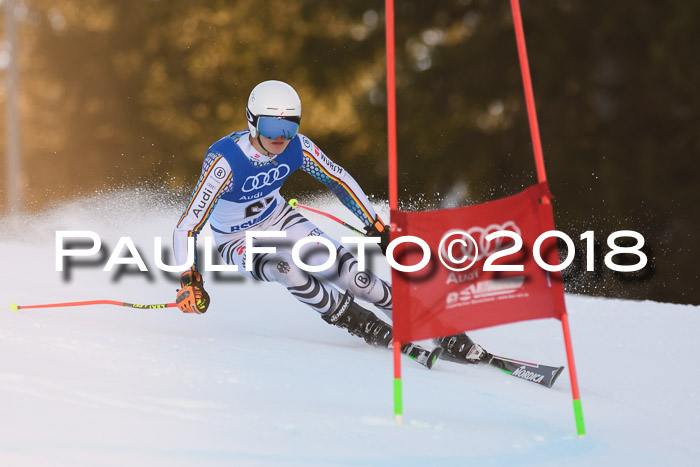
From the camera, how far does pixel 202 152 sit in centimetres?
1670

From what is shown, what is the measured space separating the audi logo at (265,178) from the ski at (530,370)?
5.25 ft

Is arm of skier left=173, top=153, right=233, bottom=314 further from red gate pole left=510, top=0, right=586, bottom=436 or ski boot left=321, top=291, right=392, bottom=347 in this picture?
red gate pole left=510, top=0, right=586, bottom=436

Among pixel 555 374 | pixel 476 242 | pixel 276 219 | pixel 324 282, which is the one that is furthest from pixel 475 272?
pixel 276 219

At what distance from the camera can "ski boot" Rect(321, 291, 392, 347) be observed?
525cm

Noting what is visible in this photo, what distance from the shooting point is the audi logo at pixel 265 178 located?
5168mm

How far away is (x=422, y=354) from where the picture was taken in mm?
5039

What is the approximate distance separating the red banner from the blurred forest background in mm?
8601

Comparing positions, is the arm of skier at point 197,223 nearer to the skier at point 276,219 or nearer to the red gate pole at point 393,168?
the skier at point 276,219

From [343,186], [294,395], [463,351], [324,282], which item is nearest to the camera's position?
[294,395]

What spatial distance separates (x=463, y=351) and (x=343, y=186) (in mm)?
1203

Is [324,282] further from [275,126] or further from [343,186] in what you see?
[275,126]

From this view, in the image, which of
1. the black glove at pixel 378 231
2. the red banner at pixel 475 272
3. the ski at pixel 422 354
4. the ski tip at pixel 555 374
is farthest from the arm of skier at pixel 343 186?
Answer: the red banner at pixel 475 272

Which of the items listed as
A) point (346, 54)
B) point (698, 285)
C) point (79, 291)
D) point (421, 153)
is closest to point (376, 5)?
point (346, 54)

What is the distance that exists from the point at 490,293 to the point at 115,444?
1.64m
